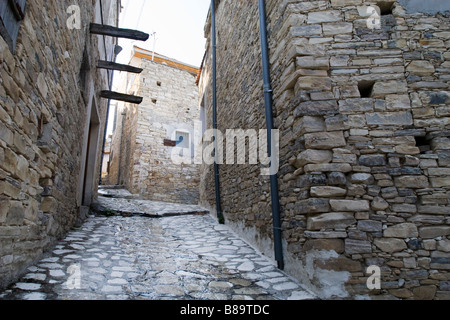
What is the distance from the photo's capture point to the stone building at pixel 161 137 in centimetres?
999

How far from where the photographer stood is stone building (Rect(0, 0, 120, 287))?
5.95ft

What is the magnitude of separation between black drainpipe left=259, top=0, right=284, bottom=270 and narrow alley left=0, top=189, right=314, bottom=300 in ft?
0.91

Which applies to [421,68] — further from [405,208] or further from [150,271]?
[150,271]

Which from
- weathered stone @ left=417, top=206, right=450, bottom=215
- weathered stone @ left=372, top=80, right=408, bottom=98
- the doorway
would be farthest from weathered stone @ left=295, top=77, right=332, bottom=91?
the doorway

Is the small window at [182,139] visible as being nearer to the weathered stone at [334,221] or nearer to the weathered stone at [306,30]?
the weathered stone at [306,30]

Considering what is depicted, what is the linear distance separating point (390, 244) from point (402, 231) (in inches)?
6.4

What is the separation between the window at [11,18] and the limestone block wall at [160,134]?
8.11 metres

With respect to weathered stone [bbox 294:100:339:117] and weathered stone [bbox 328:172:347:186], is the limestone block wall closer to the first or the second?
weathered stone [bbox 294:100:339:117]

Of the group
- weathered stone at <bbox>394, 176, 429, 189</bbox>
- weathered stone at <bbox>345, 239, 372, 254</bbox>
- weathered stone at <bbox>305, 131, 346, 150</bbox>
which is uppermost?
weathered stone at <bbox>305, 131, 346, 150</bbox>

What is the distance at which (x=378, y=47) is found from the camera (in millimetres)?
2855

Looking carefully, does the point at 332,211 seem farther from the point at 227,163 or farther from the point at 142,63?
the point at 142,63
